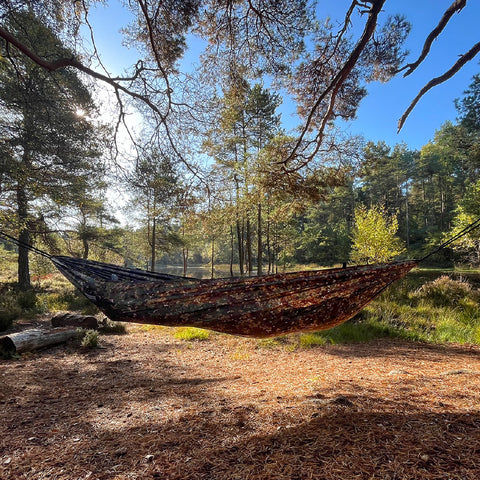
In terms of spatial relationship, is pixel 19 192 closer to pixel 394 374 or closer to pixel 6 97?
pixel 6 97

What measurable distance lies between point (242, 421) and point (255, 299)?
729 millimetres

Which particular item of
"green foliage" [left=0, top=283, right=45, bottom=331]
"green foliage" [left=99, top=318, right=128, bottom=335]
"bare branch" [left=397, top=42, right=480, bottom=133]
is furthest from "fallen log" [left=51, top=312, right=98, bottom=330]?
"bare branch" [left=397, top=42, right=480, bottom=133]

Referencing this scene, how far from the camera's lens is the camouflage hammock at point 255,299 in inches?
68.9

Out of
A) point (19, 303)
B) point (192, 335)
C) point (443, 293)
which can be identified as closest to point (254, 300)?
point (192, 335)

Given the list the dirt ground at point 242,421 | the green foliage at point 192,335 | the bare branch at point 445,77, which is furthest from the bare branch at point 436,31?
the green foliage at point 192,335

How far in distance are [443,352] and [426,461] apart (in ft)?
9.31

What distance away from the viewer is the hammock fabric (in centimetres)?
175

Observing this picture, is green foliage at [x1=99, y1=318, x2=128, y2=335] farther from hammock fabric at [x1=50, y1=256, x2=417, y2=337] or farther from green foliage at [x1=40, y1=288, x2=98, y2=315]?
hammock fabric at [x1=50, y1=256, x2=417, y2=337]

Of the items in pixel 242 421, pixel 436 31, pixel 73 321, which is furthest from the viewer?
pixel 73 321

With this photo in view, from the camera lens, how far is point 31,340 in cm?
291

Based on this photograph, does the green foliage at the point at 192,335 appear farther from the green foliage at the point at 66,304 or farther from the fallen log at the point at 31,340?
the green foliage at the point at 66,304

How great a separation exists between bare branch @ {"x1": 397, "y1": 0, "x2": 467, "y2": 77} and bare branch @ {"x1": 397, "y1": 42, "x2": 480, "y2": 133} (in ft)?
0.77

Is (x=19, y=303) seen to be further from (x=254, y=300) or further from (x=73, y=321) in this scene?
(x=254, y=300)

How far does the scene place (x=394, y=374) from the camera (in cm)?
202
